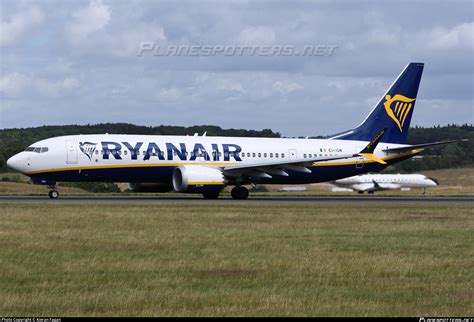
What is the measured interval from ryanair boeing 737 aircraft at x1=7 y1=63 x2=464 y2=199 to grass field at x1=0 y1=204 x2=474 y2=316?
16.3 meters

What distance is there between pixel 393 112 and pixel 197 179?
18.9m

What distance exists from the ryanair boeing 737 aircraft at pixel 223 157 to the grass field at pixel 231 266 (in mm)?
16346

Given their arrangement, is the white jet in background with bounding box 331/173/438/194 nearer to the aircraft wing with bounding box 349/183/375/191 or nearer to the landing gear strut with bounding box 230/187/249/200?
the aircraft wing with bounding box 349/183/375/191

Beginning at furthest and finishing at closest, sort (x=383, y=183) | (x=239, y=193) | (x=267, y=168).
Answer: (x=383, y=183), (x=239, y=193), (x=267, y=168)

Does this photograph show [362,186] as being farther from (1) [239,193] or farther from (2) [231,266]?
(2) [231,266]

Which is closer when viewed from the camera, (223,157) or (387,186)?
(223,157)

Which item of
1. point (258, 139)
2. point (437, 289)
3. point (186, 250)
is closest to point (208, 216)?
point (186, 250)

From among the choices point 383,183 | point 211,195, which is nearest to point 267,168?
point 211,195

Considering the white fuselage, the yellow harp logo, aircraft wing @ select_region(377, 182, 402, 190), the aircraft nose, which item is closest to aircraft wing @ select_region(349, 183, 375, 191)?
aircraft wing @ select_region(377, 182, 402, 190)

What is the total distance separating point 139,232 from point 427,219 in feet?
46.8

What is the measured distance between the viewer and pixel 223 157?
55375 millimetres

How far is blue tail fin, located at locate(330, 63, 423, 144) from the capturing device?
209ft

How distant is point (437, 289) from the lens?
17.2m

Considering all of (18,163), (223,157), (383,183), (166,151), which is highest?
(166,151)
